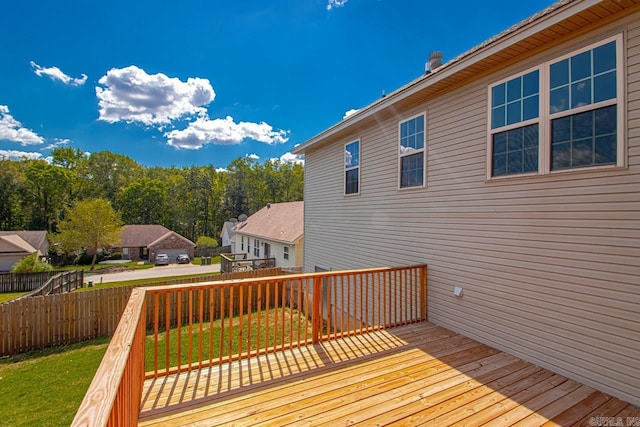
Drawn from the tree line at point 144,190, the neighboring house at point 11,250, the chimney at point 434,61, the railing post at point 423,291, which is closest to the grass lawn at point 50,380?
the railing post at point 423,291

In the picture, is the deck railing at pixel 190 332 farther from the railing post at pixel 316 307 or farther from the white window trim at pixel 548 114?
the white window trim at pixel 548 114

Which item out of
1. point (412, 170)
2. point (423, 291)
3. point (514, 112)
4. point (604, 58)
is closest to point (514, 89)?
point (514, 112)

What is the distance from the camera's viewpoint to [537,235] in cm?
344

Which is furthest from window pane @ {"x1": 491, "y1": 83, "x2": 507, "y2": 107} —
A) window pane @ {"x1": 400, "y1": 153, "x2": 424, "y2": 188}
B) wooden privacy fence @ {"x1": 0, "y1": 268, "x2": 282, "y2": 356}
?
wooden privacy fence @ {"x1": 0, "y1": 268, "x2": 282, "y2": 356}

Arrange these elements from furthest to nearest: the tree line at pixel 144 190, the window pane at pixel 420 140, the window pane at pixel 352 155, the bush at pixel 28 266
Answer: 1. the tree line at pixel 144 190
2. the bush at pixel 28 266
3. the window pane at pixel 352 155
4. the window pane at pixel 420 140

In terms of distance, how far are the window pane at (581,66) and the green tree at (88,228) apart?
3034 centimetres

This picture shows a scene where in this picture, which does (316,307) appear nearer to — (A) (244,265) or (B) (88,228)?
(A) (244,265)

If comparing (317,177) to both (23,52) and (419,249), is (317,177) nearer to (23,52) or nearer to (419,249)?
(419,249)

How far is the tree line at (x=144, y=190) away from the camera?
32656 mm

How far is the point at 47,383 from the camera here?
5.20 m

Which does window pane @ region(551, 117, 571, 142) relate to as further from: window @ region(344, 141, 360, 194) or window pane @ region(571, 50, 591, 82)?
window @ region(344, 141, 360, 194)

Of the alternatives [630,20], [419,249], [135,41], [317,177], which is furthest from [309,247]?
[135,41]

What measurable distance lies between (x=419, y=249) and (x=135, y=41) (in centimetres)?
1653

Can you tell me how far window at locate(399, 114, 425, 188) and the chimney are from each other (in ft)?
6.19
